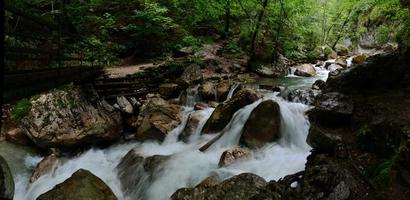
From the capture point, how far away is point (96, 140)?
29.6 ft

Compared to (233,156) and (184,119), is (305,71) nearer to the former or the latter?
(184,119)

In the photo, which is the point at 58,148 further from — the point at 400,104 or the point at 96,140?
the point at 400,104

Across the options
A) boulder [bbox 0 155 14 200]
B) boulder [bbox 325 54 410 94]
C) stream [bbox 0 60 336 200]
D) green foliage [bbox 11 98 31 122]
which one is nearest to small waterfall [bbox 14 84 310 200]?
stream [bbox 0 60 336 200]

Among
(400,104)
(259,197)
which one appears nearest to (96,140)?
(259,197)

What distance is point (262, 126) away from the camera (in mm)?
7879

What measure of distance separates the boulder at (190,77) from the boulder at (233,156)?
526 cm

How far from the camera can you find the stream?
22.3ft

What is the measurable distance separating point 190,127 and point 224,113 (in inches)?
45.5

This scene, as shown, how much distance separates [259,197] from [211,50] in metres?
13.3

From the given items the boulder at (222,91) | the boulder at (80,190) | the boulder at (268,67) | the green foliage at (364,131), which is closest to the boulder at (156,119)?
the boulder at (222,91)

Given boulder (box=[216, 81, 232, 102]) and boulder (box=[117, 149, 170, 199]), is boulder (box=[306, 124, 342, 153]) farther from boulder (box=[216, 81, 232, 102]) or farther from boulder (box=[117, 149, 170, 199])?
boulder (box=[216, 81, 232, 102])

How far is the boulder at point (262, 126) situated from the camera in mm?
7754

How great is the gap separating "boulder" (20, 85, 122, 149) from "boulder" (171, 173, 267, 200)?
464 centimetres

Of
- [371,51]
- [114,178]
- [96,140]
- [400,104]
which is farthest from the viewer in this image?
[371,51]
